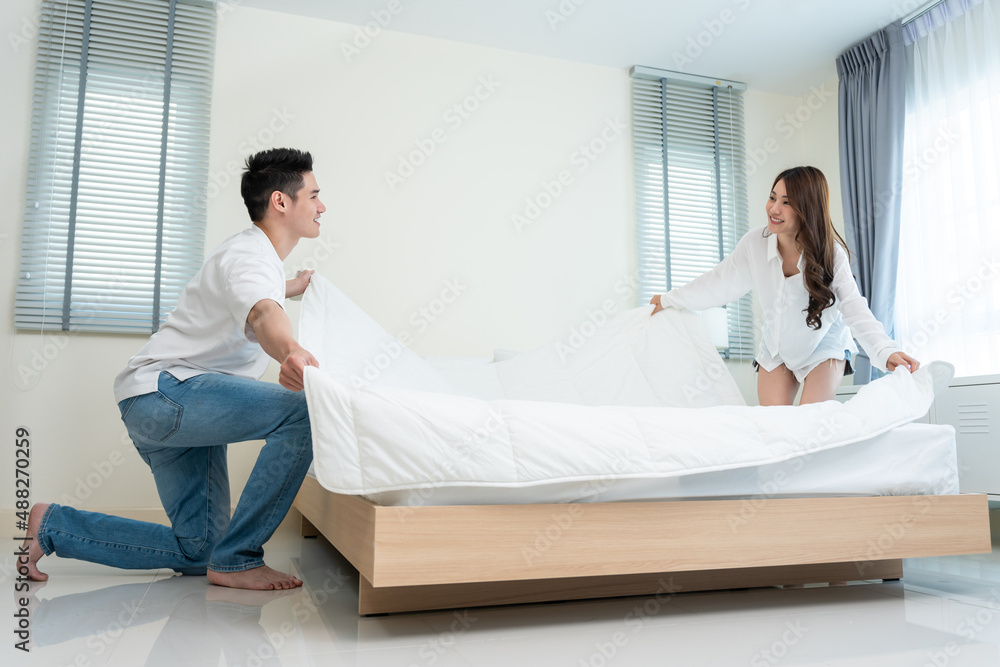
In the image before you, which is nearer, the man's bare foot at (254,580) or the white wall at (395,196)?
the man's bare foot at (254,580)

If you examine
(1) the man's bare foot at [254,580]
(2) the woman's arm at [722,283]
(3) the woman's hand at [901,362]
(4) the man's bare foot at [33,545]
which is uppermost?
(2) the woman's arm at [722,283]

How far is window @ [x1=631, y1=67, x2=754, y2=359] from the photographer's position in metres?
3.98

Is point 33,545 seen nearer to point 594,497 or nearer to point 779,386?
point 594,497

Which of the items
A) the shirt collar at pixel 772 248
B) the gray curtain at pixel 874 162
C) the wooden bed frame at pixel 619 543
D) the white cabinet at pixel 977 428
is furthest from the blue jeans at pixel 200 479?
the gray curtain at pixel 874 162

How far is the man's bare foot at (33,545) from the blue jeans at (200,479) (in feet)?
0.06

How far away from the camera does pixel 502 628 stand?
1.50 m

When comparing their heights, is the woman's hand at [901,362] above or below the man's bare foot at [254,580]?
above

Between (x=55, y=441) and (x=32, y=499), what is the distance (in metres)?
0.24

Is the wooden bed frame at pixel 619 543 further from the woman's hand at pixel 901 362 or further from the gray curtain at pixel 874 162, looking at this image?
the gray curtain at pixel 874 162

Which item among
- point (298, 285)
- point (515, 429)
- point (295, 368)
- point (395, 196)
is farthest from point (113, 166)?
point (515, 429)

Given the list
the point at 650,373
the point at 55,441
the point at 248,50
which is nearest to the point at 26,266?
the point at 55,441

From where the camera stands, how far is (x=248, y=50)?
342 centimetres

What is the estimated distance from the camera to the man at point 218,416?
1736 millimetres

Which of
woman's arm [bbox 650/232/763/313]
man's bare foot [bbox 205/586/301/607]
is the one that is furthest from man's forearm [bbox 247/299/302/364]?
woman's arm [bbox 650/232/763/313]
